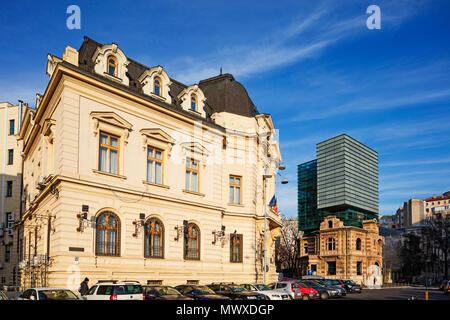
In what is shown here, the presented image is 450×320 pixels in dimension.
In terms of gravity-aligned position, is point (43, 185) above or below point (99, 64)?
below

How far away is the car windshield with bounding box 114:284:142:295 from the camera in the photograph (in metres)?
19.3

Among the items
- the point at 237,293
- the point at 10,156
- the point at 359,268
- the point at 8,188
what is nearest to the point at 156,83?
the point at 237,293

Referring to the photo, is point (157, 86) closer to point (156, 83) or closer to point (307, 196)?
point (156, 83)

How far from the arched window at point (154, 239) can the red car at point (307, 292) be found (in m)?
10.4

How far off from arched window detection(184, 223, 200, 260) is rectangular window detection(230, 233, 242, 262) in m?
4.24

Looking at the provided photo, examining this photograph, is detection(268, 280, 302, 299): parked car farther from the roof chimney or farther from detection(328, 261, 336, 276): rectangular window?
detection(328, 261, 336, 276): rectangular window

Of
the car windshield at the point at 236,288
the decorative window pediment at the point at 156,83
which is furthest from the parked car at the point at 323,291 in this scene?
the decorative window pediment at the point at 156,83

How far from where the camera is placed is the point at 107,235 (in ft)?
91.3

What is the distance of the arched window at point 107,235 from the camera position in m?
27.3

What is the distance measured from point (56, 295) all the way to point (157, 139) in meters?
16.4
